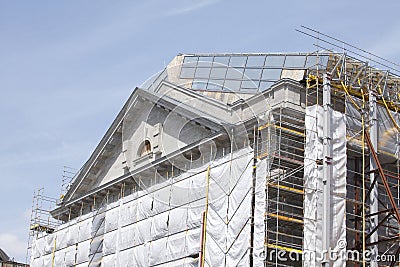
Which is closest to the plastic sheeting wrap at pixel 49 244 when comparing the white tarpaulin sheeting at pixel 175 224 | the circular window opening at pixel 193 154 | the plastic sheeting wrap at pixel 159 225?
the white tarpaulin sheeting at pixel 175 224

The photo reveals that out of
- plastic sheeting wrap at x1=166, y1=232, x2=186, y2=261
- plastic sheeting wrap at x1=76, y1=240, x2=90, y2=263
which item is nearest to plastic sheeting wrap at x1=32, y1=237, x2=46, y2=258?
plastic sheeting wrap at x1=76, y1=240, x2=90, y2=263

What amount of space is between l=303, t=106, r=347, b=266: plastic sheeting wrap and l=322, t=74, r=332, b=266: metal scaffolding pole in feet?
0.56

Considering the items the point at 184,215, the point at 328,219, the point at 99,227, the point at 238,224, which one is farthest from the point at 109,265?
the point at 328,219

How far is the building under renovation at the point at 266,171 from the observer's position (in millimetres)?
32875

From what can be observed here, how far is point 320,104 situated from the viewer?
35312 millimetres

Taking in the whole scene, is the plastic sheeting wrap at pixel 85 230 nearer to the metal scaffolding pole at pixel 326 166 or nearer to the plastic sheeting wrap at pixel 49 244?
the plastic sheeting wrap at pixel 49 244

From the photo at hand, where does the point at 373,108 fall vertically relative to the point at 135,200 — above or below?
above

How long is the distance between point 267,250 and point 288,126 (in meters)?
5.83

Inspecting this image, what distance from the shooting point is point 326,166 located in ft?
108

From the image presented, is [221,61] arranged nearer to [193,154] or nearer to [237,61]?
[237,61]

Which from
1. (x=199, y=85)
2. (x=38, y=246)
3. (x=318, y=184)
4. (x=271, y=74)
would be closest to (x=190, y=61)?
(x=199, y=85)

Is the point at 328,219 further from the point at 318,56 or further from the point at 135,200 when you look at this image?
the point at 135,200

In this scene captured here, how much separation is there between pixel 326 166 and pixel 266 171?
258 cm

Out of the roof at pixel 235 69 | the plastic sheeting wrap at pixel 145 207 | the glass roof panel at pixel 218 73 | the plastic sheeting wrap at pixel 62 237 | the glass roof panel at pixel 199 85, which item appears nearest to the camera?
the roof at pixel 235 69
